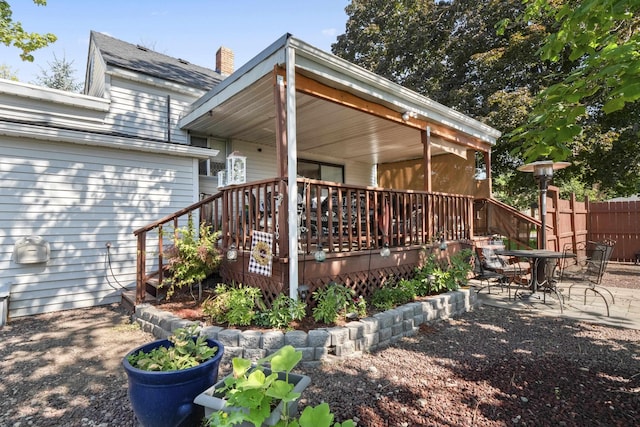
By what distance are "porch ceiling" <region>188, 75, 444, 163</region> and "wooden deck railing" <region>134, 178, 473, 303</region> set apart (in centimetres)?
148

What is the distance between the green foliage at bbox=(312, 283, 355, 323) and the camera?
3697mm

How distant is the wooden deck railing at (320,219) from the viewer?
13.5ft

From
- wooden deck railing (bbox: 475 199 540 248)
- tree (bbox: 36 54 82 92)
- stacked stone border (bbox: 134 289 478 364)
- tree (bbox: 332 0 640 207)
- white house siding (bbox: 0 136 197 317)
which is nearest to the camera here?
stacked stone border (bbox: 134 289 478 364)

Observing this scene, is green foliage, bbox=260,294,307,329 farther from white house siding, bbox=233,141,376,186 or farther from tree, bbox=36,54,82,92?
tree, bbox=36,54,82,92

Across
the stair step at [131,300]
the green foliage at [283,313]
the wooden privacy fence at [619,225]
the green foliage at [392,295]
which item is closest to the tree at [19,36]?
the stair step at [131,300]

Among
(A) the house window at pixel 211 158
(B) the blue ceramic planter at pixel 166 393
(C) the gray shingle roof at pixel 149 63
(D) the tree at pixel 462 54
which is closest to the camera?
(B) the blue ceramic planter at pixel 166 393

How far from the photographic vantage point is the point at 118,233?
5879 mm

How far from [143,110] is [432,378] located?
7.32 m

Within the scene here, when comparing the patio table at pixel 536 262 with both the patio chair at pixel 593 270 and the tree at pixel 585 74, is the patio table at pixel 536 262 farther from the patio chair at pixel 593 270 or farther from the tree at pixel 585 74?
the tree at pixel 585 74

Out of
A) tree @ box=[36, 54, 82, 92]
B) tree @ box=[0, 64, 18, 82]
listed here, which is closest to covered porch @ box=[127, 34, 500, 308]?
tree @ box=[36, 54, 82, 92]

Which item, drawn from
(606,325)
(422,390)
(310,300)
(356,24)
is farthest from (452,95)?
(422,390)

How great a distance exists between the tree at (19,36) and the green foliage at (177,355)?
9709 mm

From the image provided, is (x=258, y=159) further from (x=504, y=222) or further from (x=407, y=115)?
(x=504, y=222)

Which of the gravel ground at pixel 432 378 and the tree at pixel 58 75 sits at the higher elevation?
the tree at pixel 58 75
